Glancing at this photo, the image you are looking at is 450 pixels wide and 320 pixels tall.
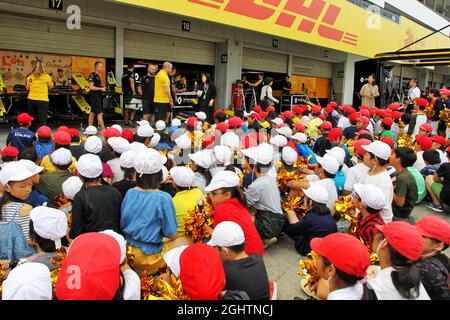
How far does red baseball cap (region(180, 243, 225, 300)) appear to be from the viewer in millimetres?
2236

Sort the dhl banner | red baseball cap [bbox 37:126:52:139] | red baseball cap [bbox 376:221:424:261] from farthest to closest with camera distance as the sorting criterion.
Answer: the dhl banner → red baseball cap [bbox 37:126:52:139] → red baseball cap [bbox 376:221:424:261]

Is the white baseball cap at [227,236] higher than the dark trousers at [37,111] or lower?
lower

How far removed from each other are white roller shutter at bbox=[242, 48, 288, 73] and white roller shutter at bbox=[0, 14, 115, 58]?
20.1 ft

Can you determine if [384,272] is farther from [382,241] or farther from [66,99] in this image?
[66,99]

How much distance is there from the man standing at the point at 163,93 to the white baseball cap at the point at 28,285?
7480 millimetres

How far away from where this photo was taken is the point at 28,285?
6.25 ft

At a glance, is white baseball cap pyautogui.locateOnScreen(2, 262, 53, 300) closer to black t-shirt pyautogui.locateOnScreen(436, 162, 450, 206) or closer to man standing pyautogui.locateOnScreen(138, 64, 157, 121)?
black t-shirt pyautogui.locateOnScreen(436, 162, 450, 206)

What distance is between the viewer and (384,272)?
2.57m

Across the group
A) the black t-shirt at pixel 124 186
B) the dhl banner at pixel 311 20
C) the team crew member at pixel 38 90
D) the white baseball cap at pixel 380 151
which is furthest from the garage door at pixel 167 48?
the white baseball cap at pixel 380 151

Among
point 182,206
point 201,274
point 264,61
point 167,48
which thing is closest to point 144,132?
point 182,206

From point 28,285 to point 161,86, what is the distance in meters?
7.79

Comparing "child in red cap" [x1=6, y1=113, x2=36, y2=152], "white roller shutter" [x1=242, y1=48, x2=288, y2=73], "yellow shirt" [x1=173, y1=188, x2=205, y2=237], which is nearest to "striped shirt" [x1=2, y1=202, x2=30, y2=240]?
"yellow shirt" [x1=173, y1=188, x2=205, y2=237]

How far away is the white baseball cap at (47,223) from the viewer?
2758mm

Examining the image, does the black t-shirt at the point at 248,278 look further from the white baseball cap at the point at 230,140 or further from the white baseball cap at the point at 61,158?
the white baseball cap at the point at 230,140
